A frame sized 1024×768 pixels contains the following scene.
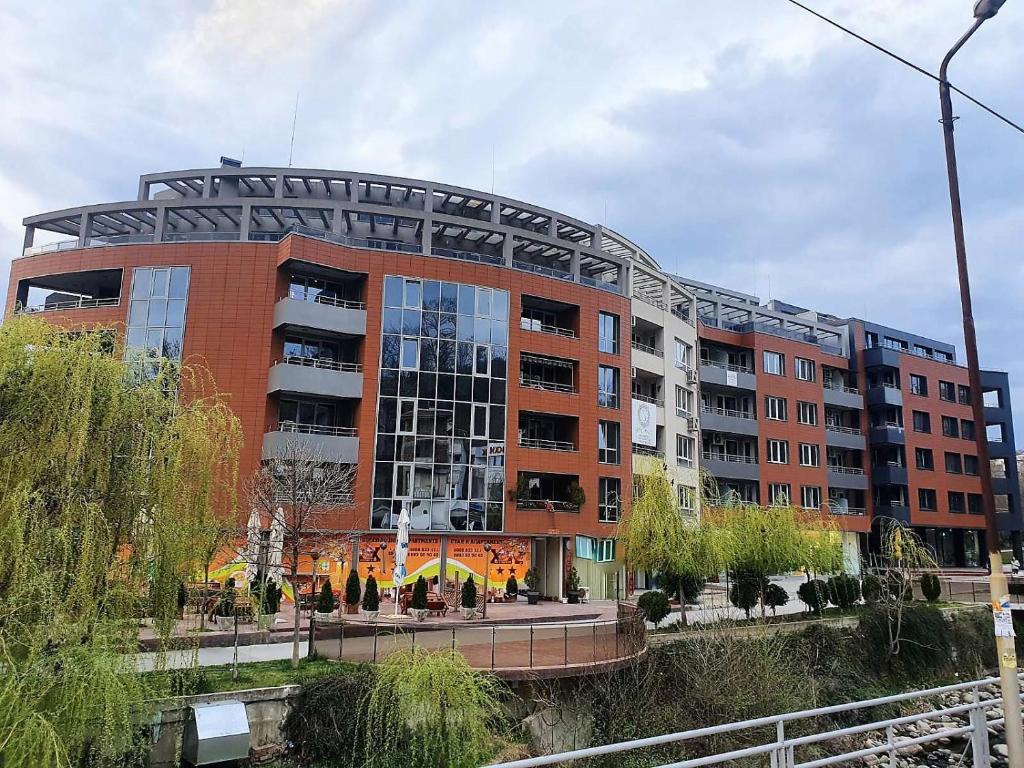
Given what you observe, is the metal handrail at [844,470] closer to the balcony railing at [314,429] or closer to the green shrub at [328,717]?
the balcony railing at [314,429]

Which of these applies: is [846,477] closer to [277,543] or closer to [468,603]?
[468,603]

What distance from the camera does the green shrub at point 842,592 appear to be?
3266 cm

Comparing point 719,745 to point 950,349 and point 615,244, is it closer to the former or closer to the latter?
point 615,244

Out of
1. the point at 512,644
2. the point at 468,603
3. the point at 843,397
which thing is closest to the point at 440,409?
the point at 468,603

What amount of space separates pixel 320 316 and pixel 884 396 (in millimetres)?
46612

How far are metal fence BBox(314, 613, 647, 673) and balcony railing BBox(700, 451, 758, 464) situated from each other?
108ft

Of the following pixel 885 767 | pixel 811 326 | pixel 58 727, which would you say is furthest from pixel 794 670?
pixel 811 326

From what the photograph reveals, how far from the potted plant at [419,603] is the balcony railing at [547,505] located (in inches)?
446

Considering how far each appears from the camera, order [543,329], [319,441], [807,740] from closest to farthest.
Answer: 1. [807,740]
2. [319,441]
3. [543,329]

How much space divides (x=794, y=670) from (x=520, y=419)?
21082 millimetres

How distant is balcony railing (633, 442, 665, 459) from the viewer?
142 ft

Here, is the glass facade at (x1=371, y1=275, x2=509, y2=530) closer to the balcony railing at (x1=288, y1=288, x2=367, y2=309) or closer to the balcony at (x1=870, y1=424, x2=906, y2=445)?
the balcony railing at (x1=288, y1=288, x2=367, y2=309)

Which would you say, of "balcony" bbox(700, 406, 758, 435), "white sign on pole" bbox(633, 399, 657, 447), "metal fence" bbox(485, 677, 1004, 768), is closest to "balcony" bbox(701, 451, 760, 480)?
"balcony" bbox(700, 406, 758, 435)

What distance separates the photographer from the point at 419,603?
2556 centimetres
